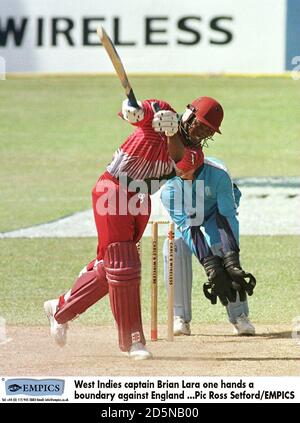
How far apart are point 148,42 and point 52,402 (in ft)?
37.4

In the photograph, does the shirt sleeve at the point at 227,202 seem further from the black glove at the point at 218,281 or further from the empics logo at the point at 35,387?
the empics logo at the point at 35,387

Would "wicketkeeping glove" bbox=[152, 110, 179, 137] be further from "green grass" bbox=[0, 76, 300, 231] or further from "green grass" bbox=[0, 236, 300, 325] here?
"green grass" bbox=[0, 76, 300, 231]

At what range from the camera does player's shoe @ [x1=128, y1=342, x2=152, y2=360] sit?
840 cm

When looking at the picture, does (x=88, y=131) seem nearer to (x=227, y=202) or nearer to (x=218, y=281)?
(x=227, y=202)

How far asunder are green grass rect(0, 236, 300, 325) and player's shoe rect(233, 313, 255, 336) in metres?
0.66

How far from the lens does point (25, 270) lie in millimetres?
12398

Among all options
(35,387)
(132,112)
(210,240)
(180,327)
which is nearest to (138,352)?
(35,387)

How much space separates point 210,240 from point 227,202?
1.07 ft

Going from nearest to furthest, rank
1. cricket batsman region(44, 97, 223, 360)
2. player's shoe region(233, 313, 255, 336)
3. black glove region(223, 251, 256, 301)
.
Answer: cricket batsman region(44, 97, 223, 360)
black glove region(223, 251, 256, 301)
player's shoe region(233, 313, 255, 336)

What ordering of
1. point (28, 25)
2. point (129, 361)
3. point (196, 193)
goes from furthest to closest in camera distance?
1. point (28, 25)
2. point (196, 193)
3. point (129, 361)

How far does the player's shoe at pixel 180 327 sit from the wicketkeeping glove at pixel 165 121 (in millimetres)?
1918

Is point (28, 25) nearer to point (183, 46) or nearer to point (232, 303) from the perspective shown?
point (183, 46)

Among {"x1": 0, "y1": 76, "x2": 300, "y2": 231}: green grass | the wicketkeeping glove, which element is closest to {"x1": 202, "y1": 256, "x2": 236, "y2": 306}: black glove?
the wicketkeeping glove

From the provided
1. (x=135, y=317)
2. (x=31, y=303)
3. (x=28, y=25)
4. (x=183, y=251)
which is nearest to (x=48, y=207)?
(x=28, y=25)
